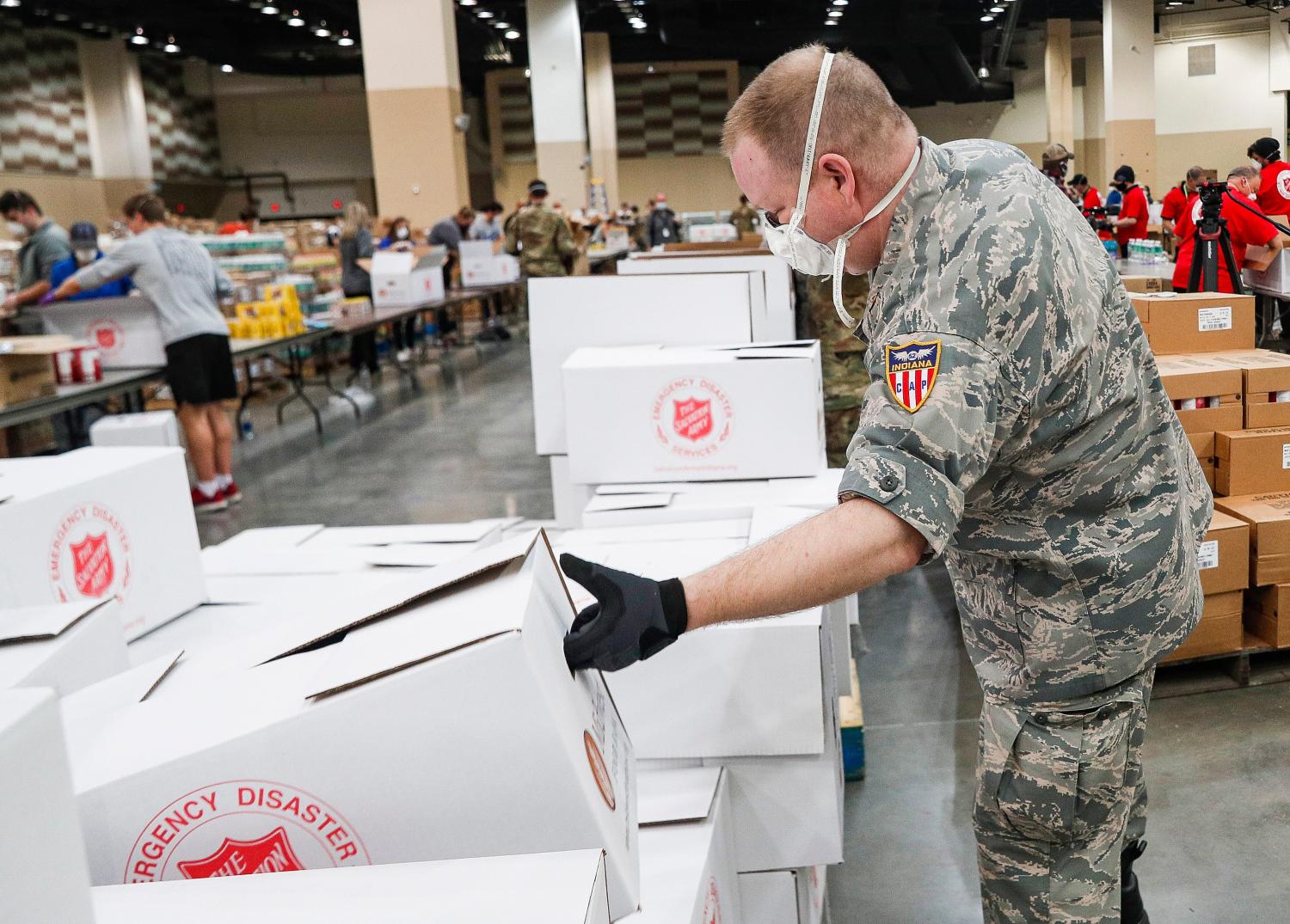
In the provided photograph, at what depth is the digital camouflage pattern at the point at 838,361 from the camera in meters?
4.09

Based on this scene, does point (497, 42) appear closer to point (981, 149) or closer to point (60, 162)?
point (60, 162)

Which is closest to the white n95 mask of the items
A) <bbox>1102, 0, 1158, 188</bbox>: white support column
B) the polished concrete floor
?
the polished concrete floor

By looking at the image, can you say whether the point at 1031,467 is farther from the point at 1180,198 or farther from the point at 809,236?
the point at 1180,198

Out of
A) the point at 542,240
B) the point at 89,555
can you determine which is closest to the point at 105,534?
the point at 89,555

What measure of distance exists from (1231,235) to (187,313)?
4.86 meters

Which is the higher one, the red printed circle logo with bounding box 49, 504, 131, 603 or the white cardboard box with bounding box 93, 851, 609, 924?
the red printed circle logo with bounding box 49, 504, 131, 603

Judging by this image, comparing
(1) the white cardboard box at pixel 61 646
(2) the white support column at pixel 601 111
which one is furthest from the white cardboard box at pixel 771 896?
(2) the white support column at pixel 601 111

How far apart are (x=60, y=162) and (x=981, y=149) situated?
19.3m

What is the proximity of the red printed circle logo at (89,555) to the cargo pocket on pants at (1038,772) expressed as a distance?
141cm

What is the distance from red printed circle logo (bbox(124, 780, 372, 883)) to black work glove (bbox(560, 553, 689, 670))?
0.28m

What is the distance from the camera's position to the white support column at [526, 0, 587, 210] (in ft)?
57.7

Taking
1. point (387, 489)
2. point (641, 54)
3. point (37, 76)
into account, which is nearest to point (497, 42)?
point (641, 54)

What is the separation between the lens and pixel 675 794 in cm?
143

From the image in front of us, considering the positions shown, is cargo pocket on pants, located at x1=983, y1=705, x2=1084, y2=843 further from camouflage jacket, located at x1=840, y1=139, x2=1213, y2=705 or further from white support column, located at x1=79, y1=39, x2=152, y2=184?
white support column, located at x1=79, y1=39, x2=152, y2=184
